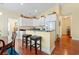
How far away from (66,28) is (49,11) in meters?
0.41

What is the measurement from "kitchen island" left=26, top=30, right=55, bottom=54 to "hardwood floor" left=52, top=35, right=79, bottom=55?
0.29 feet

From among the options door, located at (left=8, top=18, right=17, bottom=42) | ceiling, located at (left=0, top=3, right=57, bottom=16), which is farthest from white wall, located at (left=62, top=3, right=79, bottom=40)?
door, located at (left=8, top=18, right=17, bottom=42)

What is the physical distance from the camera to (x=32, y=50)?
6.26 feet

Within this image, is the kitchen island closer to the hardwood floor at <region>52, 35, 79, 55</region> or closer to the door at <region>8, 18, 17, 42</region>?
the hardwood floor at <region>52, 35, 79, 55</region>

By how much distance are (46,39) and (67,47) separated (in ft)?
1.21

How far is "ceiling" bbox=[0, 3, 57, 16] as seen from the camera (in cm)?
189

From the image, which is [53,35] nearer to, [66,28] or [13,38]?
[66,28]

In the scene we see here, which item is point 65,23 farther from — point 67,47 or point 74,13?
point 67,47

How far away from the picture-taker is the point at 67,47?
1872 millimetres

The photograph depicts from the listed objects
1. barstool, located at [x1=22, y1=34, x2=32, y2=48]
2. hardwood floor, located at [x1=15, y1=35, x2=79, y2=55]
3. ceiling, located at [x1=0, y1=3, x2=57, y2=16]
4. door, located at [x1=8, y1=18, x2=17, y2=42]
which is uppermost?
ceiling, located at [x1=0, y1=3, x2=57, y2=16]

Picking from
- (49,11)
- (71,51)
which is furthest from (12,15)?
(71,51)

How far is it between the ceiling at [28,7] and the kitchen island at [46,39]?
0.31 meters

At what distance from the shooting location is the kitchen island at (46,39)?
1901 millimetres

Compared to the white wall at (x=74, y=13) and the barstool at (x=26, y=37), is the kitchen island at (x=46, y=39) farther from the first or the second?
the white wall at (x=74, y=13)
